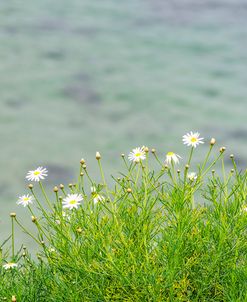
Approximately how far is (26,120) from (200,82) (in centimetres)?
174

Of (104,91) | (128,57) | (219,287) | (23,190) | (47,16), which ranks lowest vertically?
(219,287)

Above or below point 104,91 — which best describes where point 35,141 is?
below

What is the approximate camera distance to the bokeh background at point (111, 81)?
6617mm

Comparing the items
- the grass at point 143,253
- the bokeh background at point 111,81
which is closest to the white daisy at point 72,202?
the grass at point 143,253

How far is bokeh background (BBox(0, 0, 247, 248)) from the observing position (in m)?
6.62

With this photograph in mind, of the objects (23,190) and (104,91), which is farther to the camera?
(104,91)

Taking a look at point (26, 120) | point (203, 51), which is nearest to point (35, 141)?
point (26, 120)

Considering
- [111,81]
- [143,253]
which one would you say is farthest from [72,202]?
[111,81]

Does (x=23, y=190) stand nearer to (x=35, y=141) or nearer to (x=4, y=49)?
(x=35, y=141)

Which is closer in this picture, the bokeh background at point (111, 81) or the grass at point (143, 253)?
the grass at point (143, 253)

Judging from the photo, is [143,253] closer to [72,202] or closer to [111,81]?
[72,202]

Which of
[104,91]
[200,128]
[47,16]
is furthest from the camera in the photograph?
[47,16]

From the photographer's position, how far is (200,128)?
6.97 meters

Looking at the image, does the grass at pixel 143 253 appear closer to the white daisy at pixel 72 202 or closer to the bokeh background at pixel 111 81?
the white daisy at pixel 72 202
